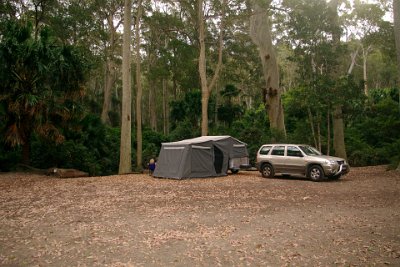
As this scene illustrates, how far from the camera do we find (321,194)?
1030 cm

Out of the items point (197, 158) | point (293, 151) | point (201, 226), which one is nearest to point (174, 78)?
point (197, 158)

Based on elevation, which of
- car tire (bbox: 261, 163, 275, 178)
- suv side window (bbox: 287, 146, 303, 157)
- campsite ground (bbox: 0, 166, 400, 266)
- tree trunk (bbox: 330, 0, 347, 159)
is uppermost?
tree trunk (bbox: 330, 0, 347, 159)

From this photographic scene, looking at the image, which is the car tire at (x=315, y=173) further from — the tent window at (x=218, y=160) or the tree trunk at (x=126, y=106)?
the tree trunk at (x=126, y=106)

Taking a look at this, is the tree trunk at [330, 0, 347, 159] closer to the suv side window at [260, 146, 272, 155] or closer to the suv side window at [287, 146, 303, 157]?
the suv side window at [287, 146, 303, 157]

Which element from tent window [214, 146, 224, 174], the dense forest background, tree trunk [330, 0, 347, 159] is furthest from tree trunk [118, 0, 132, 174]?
tree trunk [330, 0, 347, 159]

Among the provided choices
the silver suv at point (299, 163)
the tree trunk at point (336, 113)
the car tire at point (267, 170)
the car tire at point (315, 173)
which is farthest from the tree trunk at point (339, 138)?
the car tire at point (315, 173)

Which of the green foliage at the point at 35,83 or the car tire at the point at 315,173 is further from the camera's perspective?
the green foliage at the point at 35,83

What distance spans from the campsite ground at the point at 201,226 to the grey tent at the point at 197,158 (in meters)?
2.97

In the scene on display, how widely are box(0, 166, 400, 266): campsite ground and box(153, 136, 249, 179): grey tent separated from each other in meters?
2.97

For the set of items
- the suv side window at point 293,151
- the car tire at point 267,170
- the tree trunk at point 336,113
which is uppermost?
the tree trunk at point 336,113

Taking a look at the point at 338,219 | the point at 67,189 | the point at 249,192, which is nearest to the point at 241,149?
the point at 249,192

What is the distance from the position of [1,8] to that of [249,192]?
22.0 meters

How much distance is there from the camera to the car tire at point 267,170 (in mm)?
15031

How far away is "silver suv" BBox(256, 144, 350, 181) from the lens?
43.8 ft
